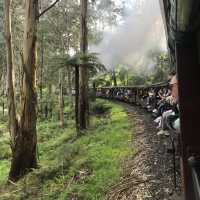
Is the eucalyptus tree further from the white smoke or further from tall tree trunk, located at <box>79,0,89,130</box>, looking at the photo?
the white smoke

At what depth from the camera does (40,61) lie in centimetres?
2988

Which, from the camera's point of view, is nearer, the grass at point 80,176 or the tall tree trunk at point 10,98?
the grass at point 80,176

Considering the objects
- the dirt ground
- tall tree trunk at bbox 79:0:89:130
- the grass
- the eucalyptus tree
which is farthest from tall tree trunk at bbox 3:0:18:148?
the dirt ground

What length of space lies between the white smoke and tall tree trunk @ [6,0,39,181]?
24419 mm

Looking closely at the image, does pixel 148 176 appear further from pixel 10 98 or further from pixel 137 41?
pixel 137 41

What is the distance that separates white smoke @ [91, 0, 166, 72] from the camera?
34312mm

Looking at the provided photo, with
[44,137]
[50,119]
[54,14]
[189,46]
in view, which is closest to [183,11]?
[189,46]

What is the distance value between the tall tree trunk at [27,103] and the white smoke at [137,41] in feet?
80.1

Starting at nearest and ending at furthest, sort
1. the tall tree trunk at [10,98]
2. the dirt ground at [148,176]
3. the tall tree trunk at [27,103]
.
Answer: the dirt ground at [148,176] → the tall tree trunk at [27,103] → the tall tree trunk at [10,98]

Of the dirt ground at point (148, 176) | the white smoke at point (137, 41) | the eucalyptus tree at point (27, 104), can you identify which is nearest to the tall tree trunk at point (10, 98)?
the eucalyptus tree at point (27, 104)

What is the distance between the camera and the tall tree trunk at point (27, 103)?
981 centimetres

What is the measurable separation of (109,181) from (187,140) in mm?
3101

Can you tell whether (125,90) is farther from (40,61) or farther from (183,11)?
(183,11)

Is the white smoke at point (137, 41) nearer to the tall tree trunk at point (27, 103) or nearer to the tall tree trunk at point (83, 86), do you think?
the tall tree trunk at point (83, 86)
